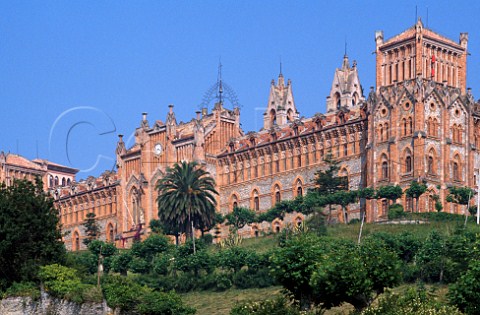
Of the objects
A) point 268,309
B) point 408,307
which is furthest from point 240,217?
point 408,307

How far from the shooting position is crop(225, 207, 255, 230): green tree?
405ft

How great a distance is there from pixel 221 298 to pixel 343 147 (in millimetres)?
32024

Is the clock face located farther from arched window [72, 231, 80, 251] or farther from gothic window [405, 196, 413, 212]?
gothic window [405, 196, 413, 212]

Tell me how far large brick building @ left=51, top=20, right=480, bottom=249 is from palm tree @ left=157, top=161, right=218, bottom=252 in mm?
7971

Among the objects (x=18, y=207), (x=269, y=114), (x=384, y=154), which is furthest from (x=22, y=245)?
(x=269, y=114)

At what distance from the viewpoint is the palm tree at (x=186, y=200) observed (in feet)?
383

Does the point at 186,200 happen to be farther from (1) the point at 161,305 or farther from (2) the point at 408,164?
(1) the point at 161,305

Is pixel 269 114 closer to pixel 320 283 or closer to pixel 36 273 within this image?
pixel 36 273

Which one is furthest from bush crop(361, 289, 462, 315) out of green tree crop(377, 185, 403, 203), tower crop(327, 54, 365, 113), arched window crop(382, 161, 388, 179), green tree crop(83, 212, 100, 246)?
tower crop(327, 54, 365, 113)

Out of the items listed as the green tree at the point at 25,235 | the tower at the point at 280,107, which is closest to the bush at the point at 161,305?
the green tree at the point at 25,235

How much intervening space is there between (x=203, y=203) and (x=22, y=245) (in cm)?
3657

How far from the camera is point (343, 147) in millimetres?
120188

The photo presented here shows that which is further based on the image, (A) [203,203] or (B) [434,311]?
(A) [203,203]

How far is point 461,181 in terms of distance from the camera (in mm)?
114500
